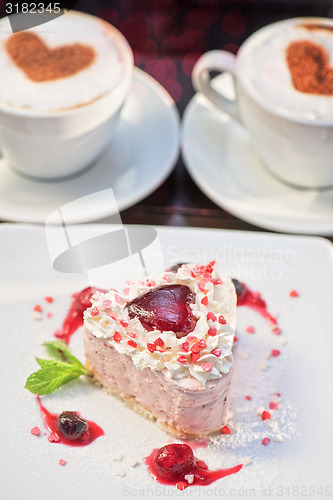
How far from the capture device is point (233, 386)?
178 centimetres

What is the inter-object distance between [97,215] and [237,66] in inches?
27.0

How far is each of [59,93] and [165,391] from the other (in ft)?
3.30

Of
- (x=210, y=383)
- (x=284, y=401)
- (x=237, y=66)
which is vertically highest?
(x=237, y=66)

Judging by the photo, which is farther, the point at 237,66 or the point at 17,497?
the point at 237,66

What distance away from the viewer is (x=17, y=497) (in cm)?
152

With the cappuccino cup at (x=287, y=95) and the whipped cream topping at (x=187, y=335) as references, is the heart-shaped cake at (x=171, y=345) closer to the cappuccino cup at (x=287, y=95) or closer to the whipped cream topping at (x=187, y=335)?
the whipped cream topping at (x=187, y=335)

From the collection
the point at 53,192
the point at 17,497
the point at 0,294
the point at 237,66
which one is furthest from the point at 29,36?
the point at 17,497

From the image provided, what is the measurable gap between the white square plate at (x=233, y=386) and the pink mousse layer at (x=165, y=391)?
4cm

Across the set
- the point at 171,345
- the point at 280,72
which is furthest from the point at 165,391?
the point at 280,72

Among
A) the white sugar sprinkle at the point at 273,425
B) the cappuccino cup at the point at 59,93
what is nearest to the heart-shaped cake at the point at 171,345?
the white sugar sprinkle at the point at 273,425

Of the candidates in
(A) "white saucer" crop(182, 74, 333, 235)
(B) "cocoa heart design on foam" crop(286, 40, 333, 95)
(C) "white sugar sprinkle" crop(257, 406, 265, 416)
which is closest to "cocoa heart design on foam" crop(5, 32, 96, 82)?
(A) "white saucer" crop(182, 74, 333, 235)

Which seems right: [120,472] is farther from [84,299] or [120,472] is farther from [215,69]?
[215,69]

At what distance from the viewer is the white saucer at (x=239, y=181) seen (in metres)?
2.24

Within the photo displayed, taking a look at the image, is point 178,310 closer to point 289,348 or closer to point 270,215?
point 289,348
